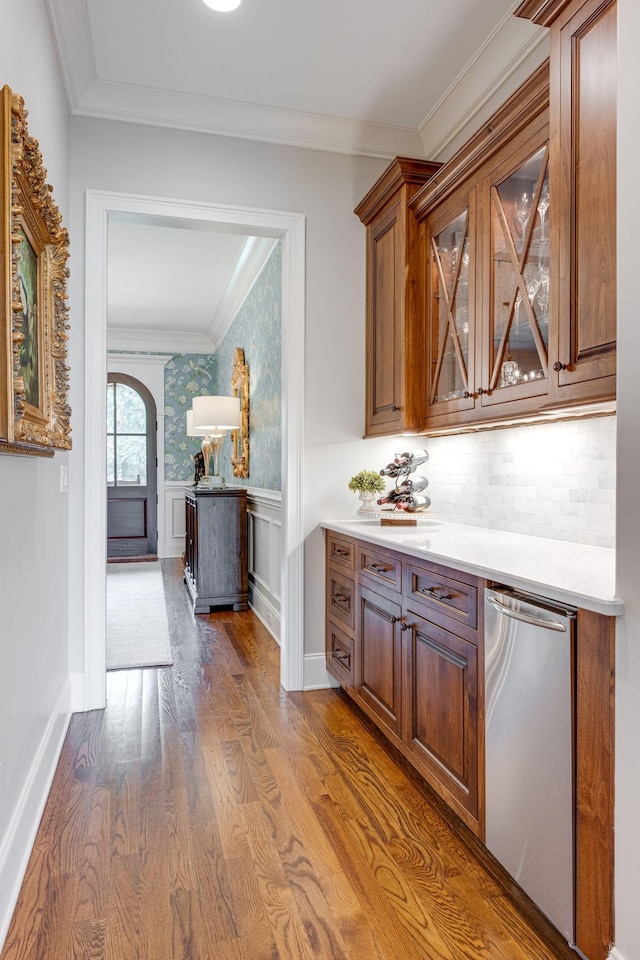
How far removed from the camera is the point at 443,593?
1974 mm

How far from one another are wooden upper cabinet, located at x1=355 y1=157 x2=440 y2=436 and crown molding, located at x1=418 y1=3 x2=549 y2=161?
32 cm

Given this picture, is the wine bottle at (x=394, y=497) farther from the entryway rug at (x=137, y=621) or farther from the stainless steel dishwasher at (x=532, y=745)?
the entryway rug at (x=137, y=621)

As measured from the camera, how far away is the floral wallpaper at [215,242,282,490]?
14.4 feet

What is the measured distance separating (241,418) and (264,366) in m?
0.89

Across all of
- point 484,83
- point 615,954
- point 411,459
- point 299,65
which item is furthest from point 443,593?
point 299,65

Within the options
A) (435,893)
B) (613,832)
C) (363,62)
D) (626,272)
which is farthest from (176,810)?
(363,62)

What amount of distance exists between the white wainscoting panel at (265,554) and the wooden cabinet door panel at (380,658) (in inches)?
59.8

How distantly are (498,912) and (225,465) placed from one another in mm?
5982

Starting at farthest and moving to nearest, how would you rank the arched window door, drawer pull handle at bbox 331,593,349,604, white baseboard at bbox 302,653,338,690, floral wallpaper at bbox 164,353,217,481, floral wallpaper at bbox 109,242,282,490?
floral wallpaper at bbox 164,353,217,481 < the arched window door < floral wallpaper at bbox 109,242,282,490 < white baseboard at bbox 302,653,338,690 < drawer pull handle at bbox 331,593,349,604

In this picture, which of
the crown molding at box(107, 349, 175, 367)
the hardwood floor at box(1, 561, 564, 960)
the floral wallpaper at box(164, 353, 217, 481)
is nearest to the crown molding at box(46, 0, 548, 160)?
the hardwood floor at box(1, 561, 564, 960)

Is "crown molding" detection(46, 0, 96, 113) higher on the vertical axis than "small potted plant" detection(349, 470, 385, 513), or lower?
higher

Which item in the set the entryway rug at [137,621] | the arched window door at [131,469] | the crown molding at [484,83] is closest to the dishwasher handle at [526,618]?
the crown molding at [484,83]

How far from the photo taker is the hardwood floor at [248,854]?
59.3 inches

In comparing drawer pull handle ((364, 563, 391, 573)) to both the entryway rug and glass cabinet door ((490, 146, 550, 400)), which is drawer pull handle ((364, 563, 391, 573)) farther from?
the entryway rug
